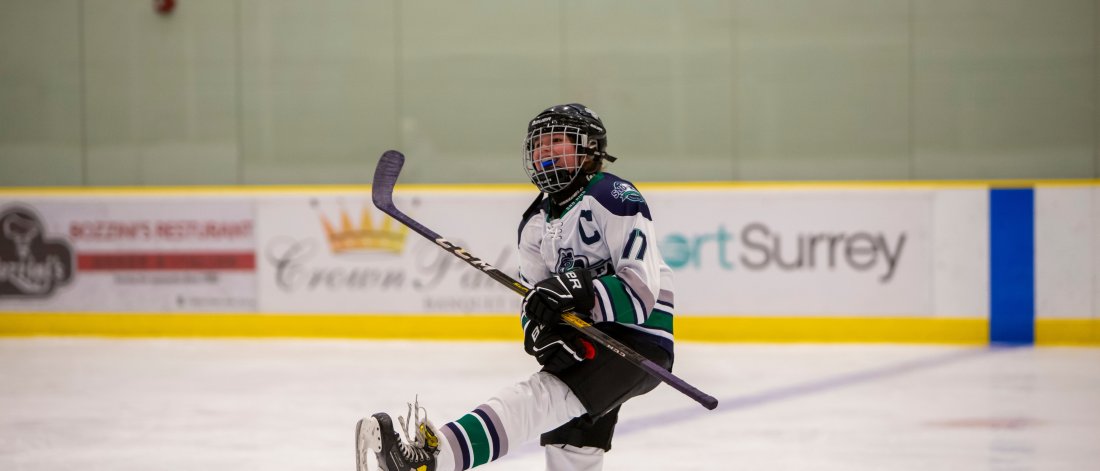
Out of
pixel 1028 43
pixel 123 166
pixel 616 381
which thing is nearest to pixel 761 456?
pixel 616 381

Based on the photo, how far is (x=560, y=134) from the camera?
2486mm

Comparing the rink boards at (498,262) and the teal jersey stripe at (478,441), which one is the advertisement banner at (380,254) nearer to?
the rink boards at (498,262)

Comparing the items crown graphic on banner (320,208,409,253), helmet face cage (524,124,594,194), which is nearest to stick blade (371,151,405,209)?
helmet face cage (524,124,594,194)

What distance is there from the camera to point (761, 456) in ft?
12.2

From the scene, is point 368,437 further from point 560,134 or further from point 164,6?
point 164,6

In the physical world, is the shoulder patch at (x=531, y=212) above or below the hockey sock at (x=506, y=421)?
above

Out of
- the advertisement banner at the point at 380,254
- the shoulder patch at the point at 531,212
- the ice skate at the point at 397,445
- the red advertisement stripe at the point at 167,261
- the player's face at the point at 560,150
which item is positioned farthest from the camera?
the red advertisement stripe at the point at 167,261

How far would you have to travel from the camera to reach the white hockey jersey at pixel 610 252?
237 centimetres

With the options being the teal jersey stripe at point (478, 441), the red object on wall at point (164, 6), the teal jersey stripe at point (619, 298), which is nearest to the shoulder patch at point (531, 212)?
the teal jersey stripe at point (619, 298)

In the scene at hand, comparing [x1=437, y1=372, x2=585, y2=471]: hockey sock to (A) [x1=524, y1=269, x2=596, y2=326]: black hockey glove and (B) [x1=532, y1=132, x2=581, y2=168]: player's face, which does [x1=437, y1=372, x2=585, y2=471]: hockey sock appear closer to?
(A) [x1=524, y1=269, x2=596, y2=326]: black hockey glove

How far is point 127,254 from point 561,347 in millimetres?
5407

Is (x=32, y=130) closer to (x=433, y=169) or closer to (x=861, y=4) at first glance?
(x=433, y=169)

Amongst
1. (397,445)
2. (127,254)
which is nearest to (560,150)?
(397,445)

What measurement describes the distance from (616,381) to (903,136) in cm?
558
